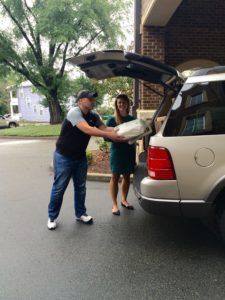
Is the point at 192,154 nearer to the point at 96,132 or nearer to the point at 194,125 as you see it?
the point at 194,125

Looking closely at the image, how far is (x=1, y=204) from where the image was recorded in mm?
5109

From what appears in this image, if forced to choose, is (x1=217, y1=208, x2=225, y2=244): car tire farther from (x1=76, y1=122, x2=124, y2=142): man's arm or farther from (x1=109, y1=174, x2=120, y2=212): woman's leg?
(x1=109, y1=174, x2=120, y2=212): woman's leg

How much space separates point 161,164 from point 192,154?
31 centimetres

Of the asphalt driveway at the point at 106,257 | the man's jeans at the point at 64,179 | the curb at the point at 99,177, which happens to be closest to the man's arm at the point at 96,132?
the man's jeans at the point at 64,179

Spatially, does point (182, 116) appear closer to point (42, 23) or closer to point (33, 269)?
point (33, 269)

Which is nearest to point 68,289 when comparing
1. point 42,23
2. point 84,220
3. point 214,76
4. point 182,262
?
point 182,262

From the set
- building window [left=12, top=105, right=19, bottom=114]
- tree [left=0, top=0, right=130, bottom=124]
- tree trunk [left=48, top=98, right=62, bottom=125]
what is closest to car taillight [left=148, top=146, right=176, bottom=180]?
tree [left=0, top=0, right=130, bottom=124]

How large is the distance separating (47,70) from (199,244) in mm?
18222

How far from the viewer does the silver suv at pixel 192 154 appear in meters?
2.99

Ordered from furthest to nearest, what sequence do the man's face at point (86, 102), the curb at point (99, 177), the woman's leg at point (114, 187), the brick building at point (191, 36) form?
the brick building at point (191, 36) → the curb at point (99, 177) → the woman's leg at point (114, 187) → the man's face at point (86, 102)

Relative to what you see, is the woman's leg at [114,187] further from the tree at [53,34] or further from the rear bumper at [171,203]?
the tree at [53,34]

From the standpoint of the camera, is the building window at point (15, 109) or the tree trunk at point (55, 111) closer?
the tree trunk at point (55, 111)

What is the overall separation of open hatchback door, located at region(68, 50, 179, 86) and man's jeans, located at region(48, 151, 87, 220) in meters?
1.15

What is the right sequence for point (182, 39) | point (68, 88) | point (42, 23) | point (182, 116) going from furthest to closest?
point (68, 88) → point (42, 23) → point (182, 39) → point (182, 116)
